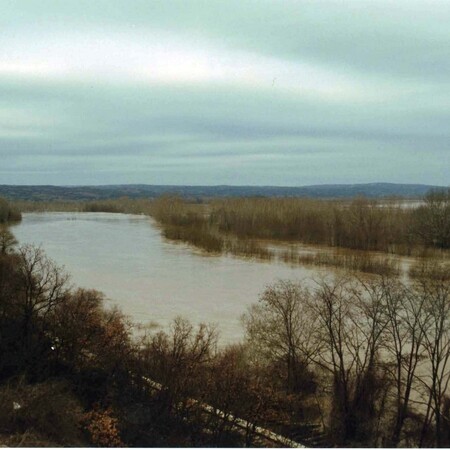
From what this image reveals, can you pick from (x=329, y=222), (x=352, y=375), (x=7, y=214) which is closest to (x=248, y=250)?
(x=329, y=222)

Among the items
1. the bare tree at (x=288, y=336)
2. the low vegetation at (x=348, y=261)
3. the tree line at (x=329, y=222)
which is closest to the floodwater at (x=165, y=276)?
the bare tree at (x=288, y=336)

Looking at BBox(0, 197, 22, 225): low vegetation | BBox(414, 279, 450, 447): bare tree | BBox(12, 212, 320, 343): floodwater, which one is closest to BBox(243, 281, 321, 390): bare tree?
BBox(12, 212, 320, 343): floodwater

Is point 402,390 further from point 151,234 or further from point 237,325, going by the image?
point 151,234

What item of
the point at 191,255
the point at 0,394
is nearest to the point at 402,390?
the point at 0,394

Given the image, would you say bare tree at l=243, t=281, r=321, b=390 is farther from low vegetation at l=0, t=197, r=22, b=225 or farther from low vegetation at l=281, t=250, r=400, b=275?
low vegetation at l=0, t=197, r=22, b=225

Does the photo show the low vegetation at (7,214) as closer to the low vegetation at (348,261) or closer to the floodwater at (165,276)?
the floodwater at (165,276)

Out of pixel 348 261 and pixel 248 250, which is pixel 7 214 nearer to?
pixel 248 250

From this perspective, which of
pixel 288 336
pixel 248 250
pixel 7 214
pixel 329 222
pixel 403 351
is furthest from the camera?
pixel 7 214

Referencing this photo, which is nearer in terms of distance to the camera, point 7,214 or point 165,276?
point 165,276
